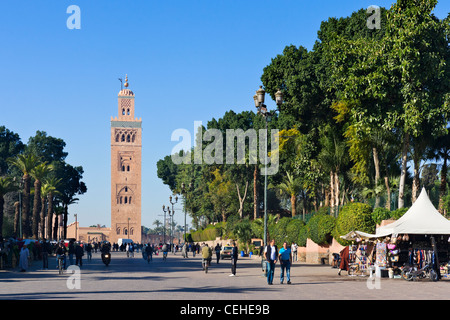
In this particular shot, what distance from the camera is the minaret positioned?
145m

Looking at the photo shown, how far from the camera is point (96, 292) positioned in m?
17.6

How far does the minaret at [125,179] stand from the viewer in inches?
5723

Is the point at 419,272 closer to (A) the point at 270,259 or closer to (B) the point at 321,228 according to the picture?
(A) the point at 270,259

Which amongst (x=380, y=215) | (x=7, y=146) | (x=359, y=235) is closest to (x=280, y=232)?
(x=380, y=215)

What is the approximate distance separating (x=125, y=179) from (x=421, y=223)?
4970 inches

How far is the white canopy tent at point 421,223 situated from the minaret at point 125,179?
395ft

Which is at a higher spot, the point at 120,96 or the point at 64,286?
the point at 120,96

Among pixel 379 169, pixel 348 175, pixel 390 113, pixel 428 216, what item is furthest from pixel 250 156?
pixel 428 216

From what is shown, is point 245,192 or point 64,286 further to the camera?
point 245,192

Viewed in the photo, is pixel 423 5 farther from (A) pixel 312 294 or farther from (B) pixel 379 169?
(A) pixel 312 294

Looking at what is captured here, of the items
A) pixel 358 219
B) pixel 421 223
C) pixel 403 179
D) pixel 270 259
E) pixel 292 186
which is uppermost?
pixel 292 186

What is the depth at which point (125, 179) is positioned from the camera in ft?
484

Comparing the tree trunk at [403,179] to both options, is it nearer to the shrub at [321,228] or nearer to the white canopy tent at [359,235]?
the white canopy tent at [359,235]

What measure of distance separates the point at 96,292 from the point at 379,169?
27.0m
